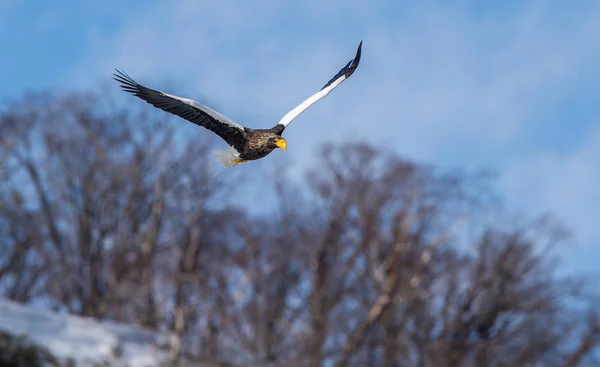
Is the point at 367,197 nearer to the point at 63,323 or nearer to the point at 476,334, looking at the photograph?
the point at 476,334

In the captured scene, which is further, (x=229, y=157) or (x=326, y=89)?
(x=326, y=89)

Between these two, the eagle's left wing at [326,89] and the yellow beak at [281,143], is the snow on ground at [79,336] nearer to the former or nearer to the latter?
the eagle's left wing at [326,89]

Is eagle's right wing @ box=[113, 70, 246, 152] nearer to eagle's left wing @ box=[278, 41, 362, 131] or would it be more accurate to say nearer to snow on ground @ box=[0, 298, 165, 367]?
eagle's left wing @ box=[278, 41, 362, 131]

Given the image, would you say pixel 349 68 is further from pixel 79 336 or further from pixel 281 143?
pixel 79 336

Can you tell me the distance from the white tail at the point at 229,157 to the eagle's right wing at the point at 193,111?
43 millimetres

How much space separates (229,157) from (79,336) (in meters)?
8.98

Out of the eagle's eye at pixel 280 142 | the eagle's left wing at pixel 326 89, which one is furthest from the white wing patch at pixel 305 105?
the eagle's eye at pixel 280 142

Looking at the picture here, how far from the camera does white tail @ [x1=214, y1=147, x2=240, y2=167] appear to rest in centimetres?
645

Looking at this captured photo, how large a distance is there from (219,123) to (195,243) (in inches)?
423

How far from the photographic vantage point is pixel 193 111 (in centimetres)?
641

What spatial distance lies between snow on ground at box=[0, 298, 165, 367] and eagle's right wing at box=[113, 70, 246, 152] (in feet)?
25.7

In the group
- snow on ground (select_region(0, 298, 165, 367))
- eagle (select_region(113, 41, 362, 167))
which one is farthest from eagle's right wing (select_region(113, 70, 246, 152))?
snow on ground (select_region(0, 298, 165, 367))

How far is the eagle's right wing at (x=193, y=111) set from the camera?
6.27m

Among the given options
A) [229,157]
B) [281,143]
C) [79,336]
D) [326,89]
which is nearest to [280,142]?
[281,143]
